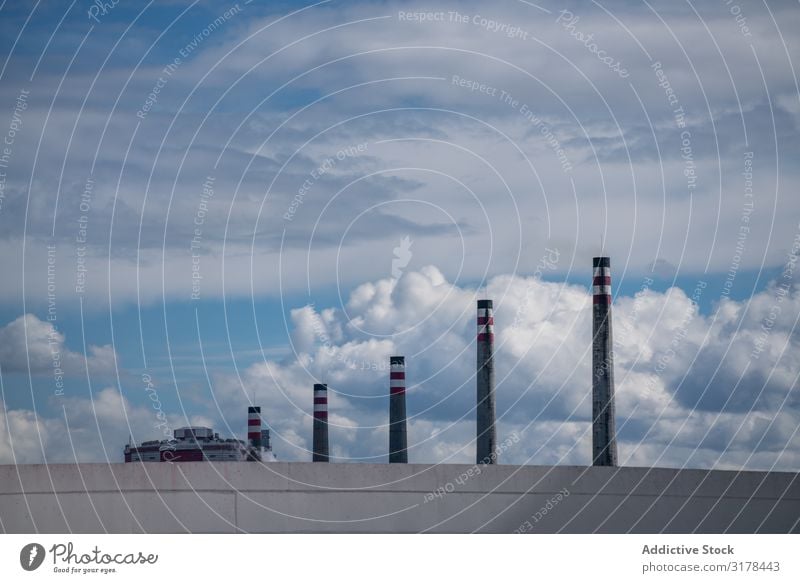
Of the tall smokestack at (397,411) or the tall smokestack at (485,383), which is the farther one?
the tall smokestack at (397,411)

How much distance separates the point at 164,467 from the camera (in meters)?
18.4

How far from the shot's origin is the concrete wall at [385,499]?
1802 cm

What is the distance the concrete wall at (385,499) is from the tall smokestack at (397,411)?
21.8 meters

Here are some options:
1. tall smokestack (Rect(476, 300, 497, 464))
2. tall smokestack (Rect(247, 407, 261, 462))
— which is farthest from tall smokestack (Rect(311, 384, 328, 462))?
tall smokestack (Rect(476, 300, 497, 464))

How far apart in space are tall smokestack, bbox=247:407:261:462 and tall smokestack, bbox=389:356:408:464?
7.11m

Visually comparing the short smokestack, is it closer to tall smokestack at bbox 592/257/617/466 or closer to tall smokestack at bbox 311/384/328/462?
tall smokestack at bbox 311/384/328/462

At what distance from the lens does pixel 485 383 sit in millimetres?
41438

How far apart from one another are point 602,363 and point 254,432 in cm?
1925

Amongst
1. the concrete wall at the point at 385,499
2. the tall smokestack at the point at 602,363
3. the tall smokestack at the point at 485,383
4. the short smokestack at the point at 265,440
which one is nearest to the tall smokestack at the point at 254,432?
the short smokestack at the point at 265,440

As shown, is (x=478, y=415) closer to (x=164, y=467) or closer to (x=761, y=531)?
(x=761, y=531)

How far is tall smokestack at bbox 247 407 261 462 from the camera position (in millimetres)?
49781

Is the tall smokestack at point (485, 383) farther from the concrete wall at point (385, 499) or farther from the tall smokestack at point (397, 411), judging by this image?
the concrete wall at point (385, 499)

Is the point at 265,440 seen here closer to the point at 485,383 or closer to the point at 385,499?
the point at 485,383

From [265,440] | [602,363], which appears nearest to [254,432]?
[265,440]
